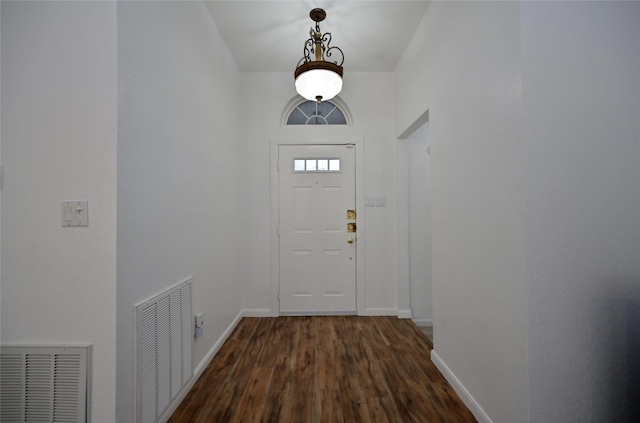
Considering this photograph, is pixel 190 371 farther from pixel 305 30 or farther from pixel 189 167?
pixel 305 30

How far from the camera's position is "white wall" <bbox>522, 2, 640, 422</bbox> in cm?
116

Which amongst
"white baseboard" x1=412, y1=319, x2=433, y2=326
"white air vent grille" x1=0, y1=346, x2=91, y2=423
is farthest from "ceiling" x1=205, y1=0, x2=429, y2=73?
"white baseboard" x1=412, y1=319, x2=433, y2=326

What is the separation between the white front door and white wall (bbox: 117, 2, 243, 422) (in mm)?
682

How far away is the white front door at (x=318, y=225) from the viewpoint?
123 inches

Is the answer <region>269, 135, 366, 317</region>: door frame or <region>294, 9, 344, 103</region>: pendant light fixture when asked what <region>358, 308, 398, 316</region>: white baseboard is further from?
<region>294, 9, 344, 103</region>: pendant light fixture

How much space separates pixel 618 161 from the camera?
1.19m

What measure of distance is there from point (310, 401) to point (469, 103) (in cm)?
211

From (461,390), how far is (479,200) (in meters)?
1.23

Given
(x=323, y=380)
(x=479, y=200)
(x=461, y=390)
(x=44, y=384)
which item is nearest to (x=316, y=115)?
(x=479, y=200)

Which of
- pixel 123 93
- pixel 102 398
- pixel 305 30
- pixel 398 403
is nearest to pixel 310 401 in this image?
pixel 398 403

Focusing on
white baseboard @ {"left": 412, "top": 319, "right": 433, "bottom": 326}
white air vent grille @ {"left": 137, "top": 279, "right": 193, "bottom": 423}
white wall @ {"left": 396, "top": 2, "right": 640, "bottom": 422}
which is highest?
white wall @ {"left": 396, "top": 2, "right": 640, "bottom": 422}

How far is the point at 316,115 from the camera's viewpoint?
10.5ft

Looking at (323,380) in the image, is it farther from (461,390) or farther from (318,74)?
(318,74)

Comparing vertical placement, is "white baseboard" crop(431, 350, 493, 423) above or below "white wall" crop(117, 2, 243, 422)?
below
